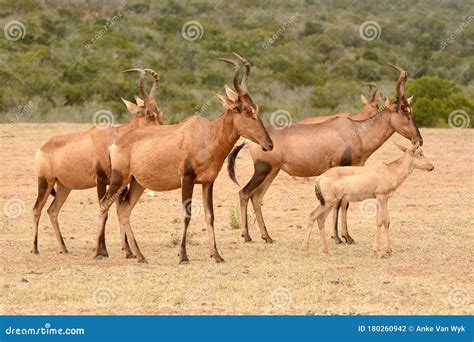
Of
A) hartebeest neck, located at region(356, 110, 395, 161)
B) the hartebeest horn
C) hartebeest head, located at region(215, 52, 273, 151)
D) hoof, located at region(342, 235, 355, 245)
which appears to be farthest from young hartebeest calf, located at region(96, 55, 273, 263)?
the hartebeest horn

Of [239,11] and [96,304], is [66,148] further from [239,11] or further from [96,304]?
[239,11]

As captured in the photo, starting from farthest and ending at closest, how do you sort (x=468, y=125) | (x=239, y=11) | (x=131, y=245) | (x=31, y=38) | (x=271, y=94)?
(x=239, y=11) → (x=31, y=38) → (x=271, y=94) → (x=468, y=125) → (x=131, y=245)

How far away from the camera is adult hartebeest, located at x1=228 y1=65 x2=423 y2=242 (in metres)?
16.2

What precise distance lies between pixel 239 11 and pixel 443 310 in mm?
57250

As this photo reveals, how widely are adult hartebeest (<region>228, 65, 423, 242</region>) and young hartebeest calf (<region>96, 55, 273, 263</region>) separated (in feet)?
6.44

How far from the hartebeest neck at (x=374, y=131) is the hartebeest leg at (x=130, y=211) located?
3.58 m

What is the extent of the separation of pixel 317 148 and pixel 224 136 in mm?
→ 2411

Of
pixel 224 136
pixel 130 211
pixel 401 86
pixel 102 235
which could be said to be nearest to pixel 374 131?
pixel 401 86

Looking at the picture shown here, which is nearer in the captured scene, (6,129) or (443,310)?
(443,310)

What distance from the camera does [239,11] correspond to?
221 ft

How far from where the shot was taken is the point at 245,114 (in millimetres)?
14219

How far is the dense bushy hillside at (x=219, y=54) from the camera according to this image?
120 feet

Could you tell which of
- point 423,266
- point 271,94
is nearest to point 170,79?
point 271,94

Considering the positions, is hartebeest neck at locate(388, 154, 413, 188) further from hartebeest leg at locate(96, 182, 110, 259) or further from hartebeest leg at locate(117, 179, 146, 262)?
hartebeest leg at locate(96, 182, 110, 259)
